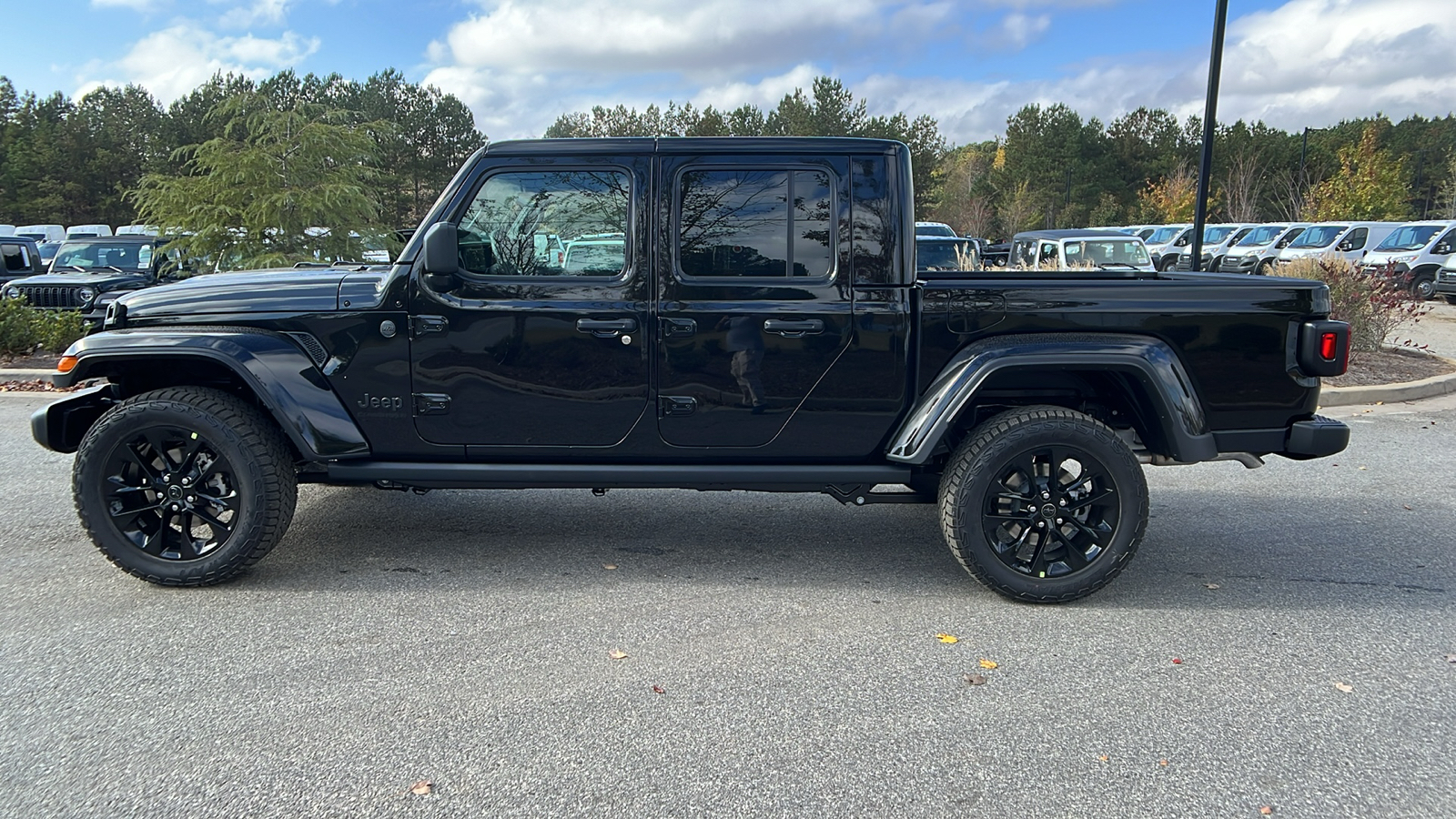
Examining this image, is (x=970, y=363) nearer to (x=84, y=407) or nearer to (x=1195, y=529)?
(x=1195, y=529)

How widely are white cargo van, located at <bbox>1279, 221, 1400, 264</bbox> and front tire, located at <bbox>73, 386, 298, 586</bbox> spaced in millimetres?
24979

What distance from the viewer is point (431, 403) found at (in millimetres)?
4230

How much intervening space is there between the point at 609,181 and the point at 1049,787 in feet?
9.48

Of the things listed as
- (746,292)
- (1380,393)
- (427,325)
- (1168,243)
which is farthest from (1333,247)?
(427,325)

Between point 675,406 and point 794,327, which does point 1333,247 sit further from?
point 675,406

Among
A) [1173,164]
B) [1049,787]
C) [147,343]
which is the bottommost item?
[1049,787]

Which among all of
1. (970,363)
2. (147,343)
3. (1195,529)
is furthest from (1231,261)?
(147,343)

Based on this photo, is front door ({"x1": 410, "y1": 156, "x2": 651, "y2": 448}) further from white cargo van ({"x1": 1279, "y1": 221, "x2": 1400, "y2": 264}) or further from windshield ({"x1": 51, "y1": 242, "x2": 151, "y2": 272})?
white cargo van ({"x1": 1279, "y1": 221, "x2": 1400, "y2": 264})

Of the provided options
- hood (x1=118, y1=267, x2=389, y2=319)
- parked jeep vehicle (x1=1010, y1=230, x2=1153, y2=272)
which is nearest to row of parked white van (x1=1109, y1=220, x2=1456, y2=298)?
parked jeep vehicle (x1=1010, y1=230, x2=1153, y2=272)

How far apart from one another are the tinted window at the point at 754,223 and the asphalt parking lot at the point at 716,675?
1436 millimetres

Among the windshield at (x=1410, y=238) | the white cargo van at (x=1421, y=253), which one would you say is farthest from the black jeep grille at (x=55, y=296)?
the windshield at (x=1410, y=238)

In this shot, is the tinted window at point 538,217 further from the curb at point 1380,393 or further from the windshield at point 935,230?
the windshield at point 935,230

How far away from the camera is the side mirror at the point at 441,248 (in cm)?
399

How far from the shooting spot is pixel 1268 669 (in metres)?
3.57
